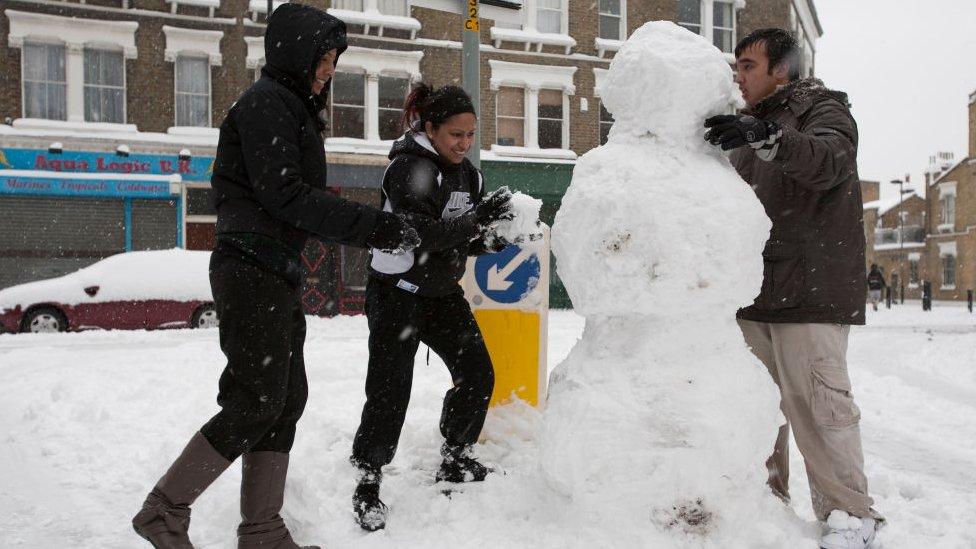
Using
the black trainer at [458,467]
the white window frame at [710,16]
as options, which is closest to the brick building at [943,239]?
the white window frame at [710,16]

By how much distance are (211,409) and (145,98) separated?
13.3m

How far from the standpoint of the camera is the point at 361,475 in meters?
2.96

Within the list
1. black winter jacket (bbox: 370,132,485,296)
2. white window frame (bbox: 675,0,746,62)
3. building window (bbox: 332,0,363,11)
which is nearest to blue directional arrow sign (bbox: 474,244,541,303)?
black winter jacket (bbox: 370,132,485,296)

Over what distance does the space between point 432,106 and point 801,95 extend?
161 cm

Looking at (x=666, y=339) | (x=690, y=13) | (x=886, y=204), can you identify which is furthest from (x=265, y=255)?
(x=886, y=204)

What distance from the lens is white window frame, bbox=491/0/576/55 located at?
59.5ft

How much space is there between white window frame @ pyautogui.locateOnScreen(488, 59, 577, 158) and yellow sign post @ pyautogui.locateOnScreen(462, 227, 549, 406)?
46.5ft

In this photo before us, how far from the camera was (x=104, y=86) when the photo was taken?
51.9 ft

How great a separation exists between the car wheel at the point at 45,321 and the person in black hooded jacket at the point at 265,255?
35.5 ft

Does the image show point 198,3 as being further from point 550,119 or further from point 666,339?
point 666,339

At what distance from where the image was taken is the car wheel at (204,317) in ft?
39.4

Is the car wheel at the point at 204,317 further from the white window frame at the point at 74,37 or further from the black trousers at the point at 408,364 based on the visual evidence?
the black trousers at the point at 408,364

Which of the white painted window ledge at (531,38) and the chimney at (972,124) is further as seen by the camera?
the chimney at (972,124)

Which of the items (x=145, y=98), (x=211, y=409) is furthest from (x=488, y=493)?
(x=145, y=98)
